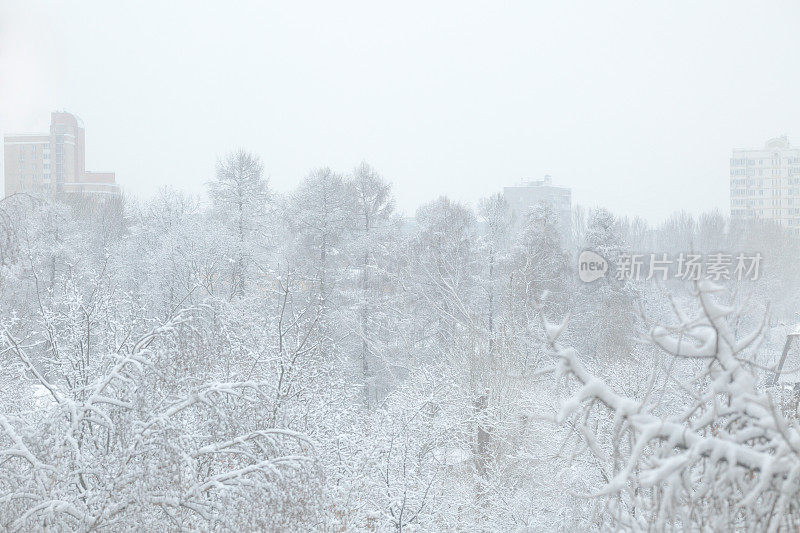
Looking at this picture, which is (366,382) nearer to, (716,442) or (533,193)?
(716,442)

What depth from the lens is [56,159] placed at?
205 ft

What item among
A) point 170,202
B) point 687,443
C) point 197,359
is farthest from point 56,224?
point 687,443

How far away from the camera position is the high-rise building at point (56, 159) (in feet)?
204

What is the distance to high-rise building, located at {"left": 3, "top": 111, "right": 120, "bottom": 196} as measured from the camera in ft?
204

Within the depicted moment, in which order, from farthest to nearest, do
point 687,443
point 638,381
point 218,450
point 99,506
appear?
point 638,381, point 218,450, point 99,506, point 687,443

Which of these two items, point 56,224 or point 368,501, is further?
point 56,224

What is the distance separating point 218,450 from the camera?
7449 millimetres

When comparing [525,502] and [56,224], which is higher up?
[56,224]

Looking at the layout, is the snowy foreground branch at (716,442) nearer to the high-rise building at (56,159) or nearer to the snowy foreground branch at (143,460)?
the snowy foreground branch at (143,460)

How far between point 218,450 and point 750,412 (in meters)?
5.49

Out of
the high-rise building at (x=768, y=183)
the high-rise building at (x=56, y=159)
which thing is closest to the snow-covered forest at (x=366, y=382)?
the high-rise building at (x=768, y=183)

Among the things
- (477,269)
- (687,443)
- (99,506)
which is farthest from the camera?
(477,269)

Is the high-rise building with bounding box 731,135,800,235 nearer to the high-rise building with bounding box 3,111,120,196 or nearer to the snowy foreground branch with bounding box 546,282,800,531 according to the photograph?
the snowy foreground branch with bounding box 546,282,800,531

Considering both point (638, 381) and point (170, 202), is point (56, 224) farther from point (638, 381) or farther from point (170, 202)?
point (638, 381)
